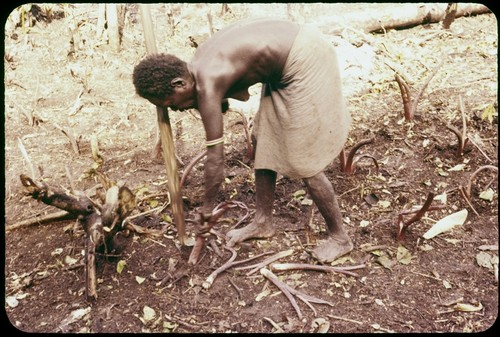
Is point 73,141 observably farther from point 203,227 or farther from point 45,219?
point 203,227

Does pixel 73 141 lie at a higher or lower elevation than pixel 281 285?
higher

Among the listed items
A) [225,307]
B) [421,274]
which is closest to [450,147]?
[421,274]

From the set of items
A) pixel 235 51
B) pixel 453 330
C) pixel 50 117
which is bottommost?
pixel 453 330

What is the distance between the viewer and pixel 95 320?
2.55 m

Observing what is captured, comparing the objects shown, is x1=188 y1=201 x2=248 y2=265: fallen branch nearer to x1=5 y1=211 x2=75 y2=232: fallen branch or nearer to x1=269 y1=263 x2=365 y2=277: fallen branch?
x1=269 y1=263 x2=365 y2=277: fallen branch

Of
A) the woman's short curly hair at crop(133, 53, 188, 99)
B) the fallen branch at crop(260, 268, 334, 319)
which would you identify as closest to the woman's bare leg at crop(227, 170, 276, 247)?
the fallen branch at crop(260, 268, 334, 319)

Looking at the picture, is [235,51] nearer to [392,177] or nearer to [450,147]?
[392,177]

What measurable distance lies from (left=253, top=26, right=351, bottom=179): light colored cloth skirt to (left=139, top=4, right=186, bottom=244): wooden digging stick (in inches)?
23.1

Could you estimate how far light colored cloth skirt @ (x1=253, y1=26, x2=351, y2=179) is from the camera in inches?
102

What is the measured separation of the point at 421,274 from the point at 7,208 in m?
3.22

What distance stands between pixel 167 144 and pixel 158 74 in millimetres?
475

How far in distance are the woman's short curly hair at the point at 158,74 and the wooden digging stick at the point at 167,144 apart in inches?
6.2

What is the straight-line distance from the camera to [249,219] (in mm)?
3451

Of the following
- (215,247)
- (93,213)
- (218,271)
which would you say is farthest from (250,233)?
(93,213)
